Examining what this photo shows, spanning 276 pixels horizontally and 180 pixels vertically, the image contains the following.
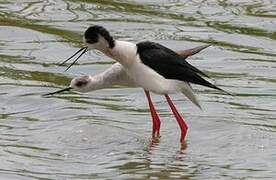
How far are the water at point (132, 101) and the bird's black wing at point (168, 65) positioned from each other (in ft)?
1.99

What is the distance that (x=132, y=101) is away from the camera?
11.7m

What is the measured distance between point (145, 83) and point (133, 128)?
0.82 m

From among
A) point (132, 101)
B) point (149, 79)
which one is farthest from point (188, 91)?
point (132, 101)

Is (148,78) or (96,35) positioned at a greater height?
(96,35)

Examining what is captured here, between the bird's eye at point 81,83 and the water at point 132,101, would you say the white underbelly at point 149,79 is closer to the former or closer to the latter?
the water at point 132,101

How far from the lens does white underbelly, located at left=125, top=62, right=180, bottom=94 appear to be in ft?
32.5

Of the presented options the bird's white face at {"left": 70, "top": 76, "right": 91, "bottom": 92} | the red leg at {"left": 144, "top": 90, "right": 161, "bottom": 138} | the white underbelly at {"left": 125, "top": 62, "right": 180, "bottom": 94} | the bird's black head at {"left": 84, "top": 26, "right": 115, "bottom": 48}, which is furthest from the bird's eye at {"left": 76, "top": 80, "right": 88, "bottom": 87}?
the bird's black head at {"left": 84, "top": 26, "right": 115, "bottom": 48}

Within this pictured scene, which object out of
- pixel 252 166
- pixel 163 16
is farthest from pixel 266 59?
pixel 252 166

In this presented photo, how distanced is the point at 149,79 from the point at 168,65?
0.79 feet

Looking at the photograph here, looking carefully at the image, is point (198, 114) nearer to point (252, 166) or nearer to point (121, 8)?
point (252, 166)

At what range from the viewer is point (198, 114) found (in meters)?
11.1

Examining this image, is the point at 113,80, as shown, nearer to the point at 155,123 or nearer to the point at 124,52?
the point at 155,123

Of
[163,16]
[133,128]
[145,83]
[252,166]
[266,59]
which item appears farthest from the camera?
[163,16]

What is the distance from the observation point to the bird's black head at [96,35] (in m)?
9.86
